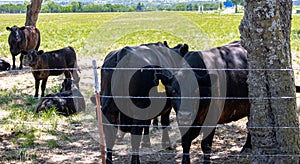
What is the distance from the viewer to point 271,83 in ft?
17.7

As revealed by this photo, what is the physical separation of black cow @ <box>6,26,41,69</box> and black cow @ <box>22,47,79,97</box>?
416cm

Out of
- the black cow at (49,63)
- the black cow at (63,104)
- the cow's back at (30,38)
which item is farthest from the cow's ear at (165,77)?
the cow's back at (30,38)

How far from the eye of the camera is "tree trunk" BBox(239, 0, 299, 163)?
17.2 ft

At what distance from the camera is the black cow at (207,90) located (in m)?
6.00

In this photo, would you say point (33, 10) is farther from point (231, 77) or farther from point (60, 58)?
point (231, 77)

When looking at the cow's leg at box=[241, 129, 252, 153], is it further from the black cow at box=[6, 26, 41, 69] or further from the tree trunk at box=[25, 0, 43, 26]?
the tree trunk at box=[25, 0, 43, 26]

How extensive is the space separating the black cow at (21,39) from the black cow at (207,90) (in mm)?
10950

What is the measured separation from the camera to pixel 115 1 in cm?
14562

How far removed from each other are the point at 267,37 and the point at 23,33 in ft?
43.1

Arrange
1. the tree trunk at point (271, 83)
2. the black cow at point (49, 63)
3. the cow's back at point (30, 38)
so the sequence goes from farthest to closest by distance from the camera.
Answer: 1. the cow's back at point (30, 38)
2. the black cow at point (49, 63)
3. the tree trunk at point (271, 83)

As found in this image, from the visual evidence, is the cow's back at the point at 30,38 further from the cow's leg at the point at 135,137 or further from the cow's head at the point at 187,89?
the cow's head at the point at 187,89

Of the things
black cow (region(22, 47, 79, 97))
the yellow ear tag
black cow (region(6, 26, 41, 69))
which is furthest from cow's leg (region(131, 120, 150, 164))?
black cow (region(6, 26, 41, 69))

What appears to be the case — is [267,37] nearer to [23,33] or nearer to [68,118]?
[68,118]

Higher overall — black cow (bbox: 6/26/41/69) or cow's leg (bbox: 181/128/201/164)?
black cow (bbox: 6/26/41/69)
